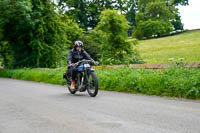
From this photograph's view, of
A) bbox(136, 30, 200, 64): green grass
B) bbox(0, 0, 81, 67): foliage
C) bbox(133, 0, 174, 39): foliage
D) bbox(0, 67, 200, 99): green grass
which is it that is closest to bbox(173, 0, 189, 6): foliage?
bbox(133, 0, 174, 39): foliage

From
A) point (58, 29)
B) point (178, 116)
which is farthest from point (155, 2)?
point (178, 116)

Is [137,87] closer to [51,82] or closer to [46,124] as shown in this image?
[46,124]

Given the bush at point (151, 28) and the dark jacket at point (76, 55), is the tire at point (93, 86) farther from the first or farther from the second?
the bush at point (151, 28)

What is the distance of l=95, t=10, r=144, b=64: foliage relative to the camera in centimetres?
1997

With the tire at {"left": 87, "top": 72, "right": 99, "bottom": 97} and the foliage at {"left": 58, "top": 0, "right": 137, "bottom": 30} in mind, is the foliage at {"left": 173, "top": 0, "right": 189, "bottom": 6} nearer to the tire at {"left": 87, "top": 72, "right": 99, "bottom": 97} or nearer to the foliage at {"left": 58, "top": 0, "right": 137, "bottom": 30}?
the foliage at {"left": 58, "top": 0, "right": 137, "bottom": 30}

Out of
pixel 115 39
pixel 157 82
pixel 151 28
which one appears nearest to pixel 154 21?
pixel 151 28

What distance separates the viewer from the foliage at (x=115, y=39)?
20.0 meters

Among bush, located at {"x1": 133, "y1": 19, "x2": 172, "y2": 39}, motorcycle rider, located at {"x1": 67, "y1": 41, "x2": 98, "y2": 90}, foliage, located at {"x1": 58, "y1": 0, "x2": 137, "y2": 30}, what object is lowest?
motorcycle rider, located at {"x1": 67, "y1": 41, "x2": 98, "y2": 90}

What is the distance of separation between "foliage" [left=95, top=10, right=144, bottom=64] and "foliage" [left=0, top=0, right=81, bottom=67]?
4731mm

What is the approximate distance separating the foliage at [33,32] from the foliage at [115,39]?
4731mm

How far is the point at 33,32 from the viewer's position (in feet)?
76.3

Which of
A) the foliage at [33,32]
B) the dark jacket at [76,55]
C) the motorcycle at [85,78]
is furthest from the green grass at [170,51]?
the motorcycle at [85,78]

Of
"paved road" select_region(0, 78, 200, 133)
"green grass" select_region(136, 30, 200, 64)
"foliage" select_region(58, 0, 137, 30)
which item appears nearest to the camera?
"paved road" select_region(0, 78, 200, 133)

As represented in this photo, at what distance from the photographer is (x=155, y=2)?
67750 millimetres
